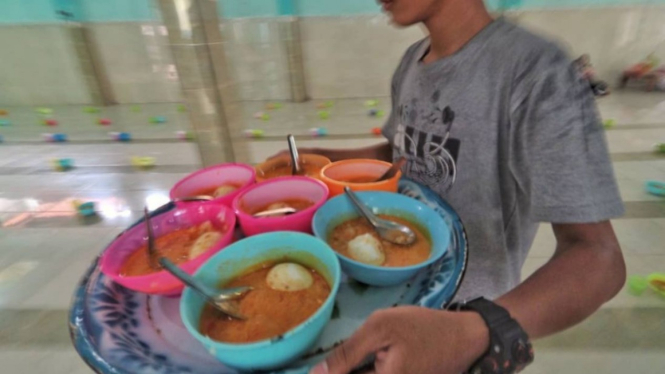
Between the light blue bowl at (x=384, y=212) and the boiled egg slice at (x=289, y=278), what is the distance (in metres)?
0.06

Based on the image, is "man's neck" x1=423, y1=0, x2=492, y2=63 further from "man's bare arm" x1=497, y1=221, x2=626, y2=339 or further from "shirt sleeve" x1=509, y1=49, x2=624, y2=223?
"man's bare arm" x1=497, y1=221, x2=626, y2=339

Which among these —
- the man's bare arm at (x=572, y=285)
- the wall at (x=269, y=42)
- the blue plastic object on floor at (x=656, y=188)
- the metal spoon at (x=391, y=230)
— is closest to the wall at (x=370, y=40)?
the wall at (x=269, y=42)

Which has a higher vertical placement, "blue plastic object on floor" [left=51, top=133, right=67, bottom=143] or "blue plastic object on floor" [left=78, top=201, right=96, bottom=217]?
"blue plastic object on floor" [left=51, top=133, right=67, bottom=143]

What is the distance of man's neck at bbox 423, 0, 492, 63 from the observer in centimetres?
71

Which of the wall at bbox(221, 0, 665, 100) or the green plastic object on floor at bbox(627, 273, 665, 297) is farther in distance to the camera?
the wall at bbox(221, 0, 665, 100)

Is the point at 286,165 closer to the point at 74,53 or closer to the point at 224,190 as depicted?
the point at 224,190

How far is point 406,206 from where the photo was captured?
0.71 meters

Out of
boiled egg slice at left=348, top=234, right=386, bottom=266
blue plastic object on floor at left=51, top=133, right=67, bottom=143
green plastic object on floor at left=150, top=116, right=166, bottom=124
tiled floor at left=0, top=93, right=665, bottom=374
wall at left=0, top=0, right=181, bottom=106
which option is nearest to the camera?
boiled egg slice at left=348, top=234, right=386, bottom=266

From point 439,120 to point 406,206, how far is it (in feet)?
0.64

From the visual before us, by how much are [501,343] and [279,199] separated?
1.73 feet

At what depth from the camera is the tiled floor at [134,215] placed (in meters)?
1.31

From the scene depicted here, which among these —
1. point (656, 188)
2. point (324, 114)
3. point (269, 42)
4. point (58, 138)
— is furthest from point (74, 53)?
point (656, 188)

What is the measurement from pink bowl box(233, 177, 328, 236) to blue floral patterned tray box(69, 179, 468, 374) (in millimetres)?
150

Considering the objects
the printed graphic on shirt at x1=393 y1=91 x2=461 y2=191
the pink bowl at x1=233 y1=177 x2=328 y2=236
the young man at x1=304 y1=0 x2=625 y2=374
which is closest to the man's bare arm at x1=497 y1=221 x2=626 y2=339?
the young man at x1=304 y1=0 x2=625 y2=374
